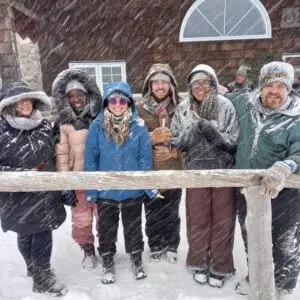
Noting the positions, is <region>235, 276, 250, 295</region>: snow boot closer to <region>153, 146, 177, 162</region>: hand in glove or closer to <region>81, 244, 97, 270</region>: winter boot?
<region>153, 146, 177, 162</region>: hand in glove

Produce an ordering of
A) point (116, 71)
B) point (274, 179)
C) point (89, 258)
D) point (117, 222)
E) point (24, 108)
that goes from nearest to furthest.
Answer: point (274, 179) → point (24, 108) → point (117, 222) → point (89, 258) → point (116, 71)

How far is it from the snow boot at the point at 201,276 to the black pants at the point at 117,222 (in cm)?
54

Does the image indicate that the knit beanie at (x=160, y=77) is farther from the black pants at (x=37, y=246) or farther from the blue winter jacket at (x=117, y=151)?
the black pants at (x=37, y=246)

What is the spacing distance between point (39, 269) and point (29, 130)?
113cm

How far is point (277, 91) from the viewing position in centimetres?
248

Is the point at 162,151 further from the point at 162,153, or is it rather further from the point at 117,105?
the point at 117,105

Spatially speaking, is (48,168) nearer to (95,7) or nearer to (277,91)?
(277,91)

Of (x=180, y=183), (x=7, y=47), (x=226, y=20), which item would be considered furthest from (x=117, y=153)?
(x=226, y=20)

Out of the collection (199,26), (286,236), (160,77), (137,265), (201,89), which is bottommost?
(137,265)

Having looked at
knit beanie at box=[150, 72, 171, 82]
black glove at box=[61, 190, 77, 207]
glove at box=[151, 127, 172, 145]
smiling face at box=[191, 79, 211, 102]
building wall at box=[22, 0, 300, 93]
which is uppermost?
building wall at box=[22, 0, 300, 93]

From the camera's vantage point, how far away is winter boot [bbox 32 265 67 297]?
2916mm

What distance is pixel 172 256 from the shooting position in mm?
3363

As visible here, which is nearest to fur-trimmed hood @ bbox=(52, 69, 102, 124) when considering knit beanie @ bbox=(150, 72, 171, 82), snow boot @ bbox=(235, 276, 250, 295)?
knit beanie @ bbox=(150, 72, 171, 82)

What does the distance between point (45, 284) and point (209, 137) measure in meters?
1.79
